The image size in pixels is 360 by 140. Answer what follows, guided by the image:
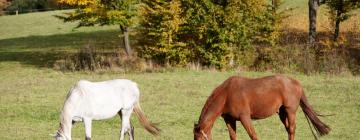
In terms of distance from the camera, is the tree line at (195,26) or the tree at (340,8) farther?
the tree at (340,8)

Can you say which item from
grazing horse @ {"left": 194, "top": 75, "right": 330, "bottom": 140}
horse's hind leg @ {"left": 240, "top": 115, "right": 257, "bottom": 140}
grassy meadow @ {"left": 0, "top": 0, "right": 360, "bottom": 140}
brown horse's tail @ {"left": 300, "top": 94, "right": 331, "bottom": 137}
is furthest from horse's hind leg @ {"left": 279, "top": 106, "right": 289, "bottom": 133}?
grassy meadow @ {"left": 0, "top": 0, "right": 360, "bottom": 140}

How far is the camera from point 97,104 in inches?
426

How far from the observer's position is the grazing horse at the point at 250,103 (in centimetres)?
977

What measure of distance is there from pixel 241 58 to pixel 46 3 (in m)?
42.1

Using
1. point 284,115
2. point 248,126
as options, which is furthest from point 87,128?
point 284,115

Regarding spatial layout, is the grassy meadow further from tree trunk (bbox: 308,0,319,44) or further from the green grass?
tree trunk (bbox: 308,0,319,44)

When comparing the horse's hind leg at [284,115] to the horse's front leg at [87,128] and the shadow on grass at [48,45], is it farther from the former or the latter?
the shadow on grass at [48,45]

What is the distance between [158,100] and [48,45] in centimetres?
2263

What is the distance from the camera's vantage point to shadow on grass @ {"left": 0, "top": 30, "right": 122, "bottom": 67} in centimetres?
3453

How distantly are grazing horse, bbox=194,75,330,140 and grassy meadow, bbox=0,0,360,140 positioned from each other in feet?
8.78

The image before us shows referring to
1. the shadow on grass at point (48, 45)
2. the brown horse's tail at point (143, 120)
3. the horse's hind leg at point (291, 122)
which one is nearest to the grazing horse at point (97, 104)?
the brown horse's tail at point (143, 120)

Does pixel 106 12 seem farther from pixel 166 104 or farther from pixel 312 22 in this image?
pixel 166 104

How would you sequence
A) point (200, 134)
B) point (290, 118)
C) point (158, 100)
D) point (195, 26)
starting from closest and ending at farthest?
1. point (200, 134)
2. point (290, 118)
3. point (158, 100)
4. point (195, 26)

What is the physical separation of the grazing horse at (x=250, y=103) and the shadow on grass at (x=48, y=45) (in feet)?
74.5
